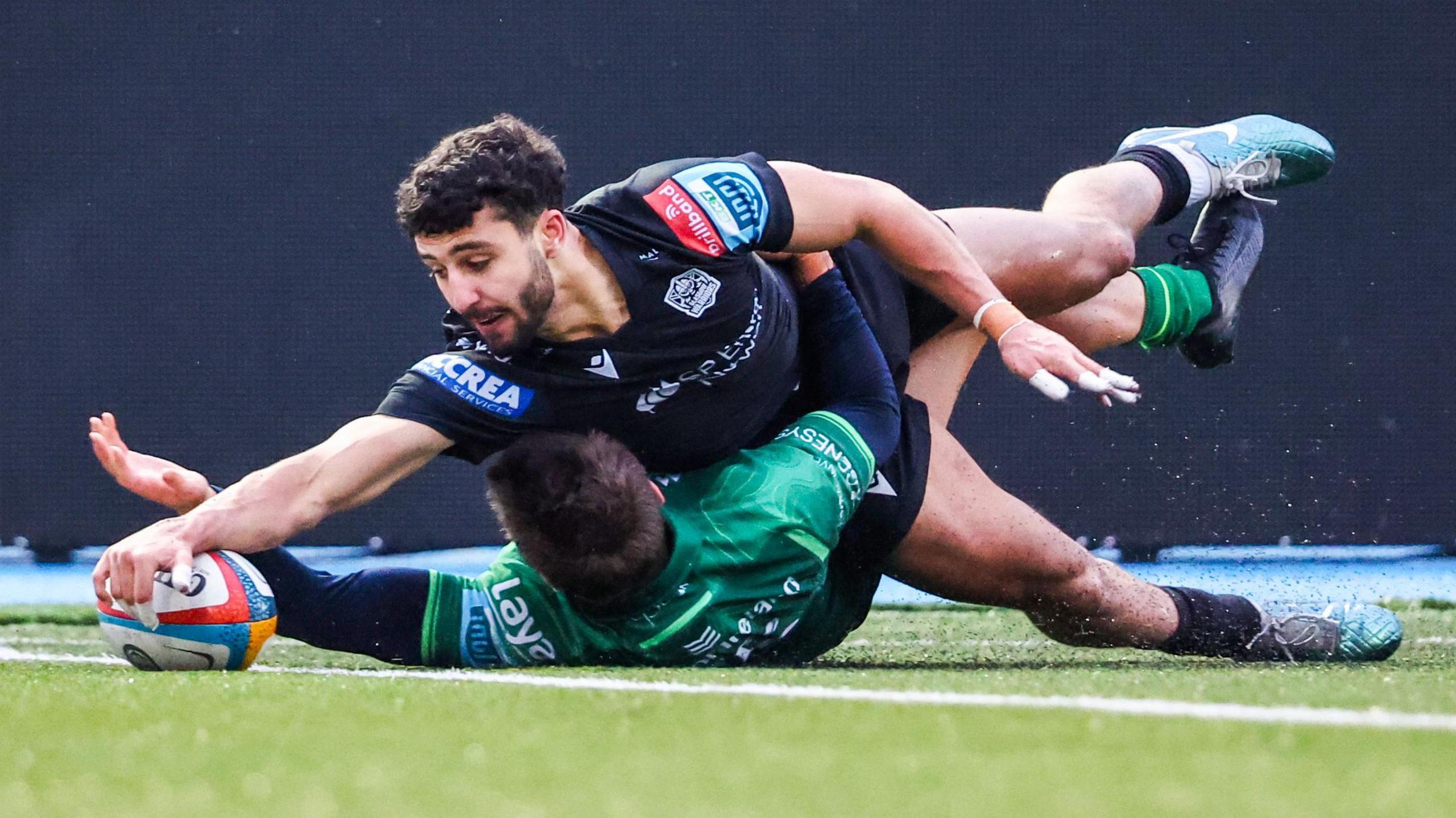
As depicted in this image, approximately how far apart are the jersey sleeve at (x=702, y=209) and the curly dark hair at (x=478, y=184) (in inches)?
4.1

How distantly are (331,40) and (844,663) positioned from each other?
3173 millimetres

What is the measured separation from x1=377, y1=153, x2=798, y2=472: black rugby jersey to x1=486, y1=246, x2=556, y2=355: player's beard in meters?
0.05

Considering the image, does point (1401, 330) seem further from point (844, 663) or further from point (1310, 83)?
point (844, 663)

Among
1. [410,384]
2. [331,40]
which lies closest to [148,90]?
[331,40]

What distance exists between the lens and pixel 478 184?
243 centimetres

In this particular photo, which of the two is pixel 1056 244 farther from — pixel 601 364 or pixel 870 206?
pixel 601 364

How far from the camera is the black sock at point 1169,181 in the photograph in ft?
11.5

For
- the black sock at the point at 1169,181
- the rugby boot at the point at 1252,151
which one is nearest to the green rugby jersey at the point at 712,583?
the black sock at the point at 1169,181

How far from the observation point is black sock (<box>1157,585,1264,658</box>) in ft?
9.34

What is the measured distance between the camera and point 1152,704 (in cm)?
173

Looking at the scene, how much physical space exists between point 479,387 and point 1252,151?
6.50ft

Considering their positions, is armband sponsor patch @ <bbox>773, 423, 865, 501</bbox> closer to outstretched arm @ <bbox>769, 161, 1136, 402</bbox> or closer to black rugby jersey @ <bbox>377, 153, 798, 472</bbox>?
black rugby jersey @ <bbox>377, 153, 798, 472</bbox>

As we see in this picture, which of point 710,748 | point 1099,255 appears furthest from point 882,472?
point 710,748

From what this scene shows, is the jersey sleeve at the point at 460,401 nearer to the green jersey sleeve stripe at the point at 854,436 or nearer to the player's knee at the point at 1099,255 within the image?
the green jersey sleeve stripe at the point at 854,436
